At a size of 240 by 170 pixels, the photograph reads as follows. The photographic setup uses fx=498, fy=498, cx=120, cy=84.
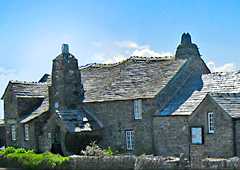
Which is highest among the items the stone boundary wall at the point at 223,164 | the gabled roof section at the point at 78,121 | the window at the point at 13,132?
the gabled roof section at the point at 78,121

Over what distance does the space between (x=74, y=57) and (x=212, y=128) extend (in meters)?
18.2

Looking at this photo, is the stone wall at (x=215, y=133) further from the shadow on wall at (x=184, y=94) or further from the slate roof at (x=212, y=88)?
the shadow on wall at (x=184, y=94)

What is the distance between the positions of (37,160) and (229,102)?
1500cm

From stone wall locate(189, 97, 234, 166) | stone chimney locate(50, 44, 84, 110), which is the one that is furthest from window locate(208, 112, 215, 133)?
stone chimney locate(50, 44, 84, 110)

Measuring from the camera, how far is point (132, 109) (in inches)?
1668

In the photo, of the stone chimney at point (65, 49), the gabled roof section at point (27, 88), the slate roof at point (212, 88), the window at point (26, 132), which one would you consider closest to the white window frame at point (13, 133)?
the window at point (26, 132)

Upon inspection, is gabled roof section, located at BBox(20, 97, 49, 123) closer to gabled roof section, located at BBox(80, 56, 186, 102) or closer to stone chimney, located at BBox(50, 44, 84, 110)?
stone chimney, located at BBox(50, 44, 84, 110)

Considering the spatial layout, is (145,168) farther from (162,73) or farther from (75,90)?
(75,90)

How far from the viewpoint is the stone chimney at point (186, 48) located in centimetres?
5486

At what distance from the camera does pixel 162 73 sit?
4359cm

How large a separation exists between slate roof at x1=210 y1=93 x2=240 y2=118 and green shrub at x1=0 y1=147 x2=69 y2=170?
1165 centimetres

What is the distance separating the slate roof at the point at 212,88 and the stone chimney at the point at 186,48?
497 inches

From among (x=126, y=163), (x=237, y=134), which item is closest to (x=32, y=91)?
(x=126, y=163)

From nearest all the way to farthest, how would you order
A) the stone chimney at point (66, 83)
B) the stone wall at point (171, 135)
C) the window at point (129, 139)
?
the stone wall at point (171, 135), the window at point (129, 139), the stone chimney at point (66, 83)
